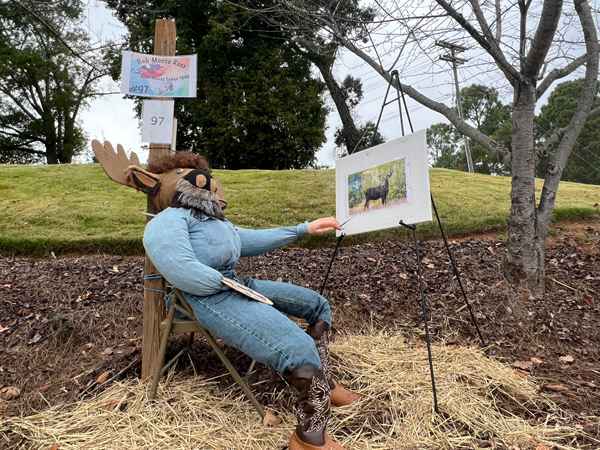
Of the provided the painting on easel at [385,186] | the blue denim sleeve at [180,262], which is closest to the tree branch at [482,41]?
the painting on easel at [385,186]

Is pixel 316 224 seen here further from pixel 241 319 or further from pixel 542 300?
pixel 542 300

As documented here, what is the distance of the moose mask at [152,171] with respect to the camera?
2332mm

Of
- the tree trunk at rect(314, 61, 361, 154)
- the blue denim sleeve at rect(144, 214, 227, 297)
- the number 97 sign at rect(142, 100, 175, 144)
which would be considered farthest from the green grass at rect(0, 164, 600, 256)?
the tree trunk at rect(314, 61, 361, 154)

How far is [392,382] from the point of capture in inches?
99.7

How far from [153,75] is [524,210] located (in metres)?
3.33

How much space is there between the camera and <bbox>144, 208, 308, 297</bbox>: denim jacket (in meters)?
1.94

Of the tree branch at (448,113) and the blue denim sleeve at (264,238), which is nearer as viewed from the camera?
the blue denim sleeve at (264,238)

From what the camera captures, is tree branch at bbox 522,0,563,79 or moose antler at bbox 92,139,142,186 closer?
moose antler at bbox 92,139,142,186

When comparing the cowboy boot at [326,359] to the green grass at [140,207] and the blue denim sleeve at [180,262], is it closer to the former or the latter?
the blue denim sleeve at [180,262]

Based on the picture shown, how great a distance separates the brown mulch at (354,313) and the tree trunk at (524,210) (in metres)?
0.19

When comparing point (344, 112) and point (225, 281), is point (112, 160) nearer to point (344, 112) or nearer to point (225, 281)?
point (225, 281)

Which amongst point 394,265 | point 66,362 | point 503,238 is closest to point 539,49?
point 394,265

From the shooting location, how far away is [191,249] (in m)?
2.00

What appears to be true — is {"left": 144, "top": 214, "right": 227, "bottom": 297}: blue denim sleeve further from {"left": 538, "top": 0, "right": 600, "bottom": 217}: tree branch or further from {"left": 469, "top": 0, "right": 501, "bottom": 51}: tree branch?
{"left": 538, "top": 0, "right": 600, "bottom": 217}: tree branch
